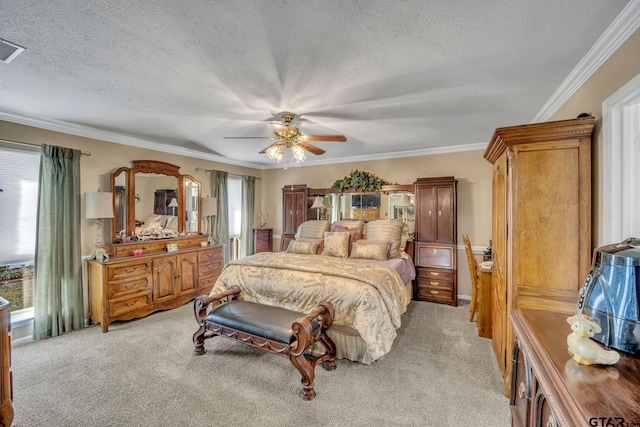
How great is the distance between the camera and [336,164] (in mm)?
5586

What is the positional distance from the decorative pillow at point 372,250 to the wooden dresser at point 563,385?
268cm

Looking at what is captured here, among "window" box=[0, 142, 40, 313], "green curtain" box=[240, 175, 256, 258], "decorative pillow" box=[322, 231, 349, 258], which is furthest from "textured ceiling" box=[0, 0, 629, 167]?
"green curtain" box=[240, 175, 256, 258]

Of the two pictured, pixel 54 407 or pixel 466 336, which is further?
→ pixel 466 336

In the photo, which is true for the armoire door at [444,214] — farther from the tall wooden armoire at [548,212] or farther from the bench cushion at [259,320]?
the bench cushion at [259,320]

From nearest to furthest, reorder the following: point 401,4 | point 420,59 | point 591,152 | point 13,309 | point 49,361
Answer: point 401,4
point 591,152
point 420,59
point 49,361
point 13,309

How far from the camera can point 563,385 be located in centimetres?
79

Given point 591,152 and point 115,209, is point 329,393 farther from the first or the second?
point 115,209

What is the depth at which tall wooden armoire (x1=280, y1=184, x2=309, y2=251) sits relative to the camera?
5.60 m

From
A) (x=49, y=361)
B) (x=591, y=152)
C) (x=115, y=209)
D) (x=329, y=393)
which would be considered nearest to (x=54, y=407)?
(x=49, y=361)

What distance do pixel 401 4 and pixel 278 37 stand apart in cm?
72

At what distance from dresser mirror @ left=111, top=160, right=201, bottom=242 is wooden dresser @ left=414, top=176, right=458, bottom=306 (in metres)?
3.94

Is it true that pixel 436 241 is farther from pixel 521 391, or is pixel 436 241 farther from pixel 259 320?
pixel 521 391

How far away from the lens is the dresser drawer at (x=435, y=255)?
4.28 metres

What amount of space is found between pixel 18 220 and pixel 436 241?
218 inches
